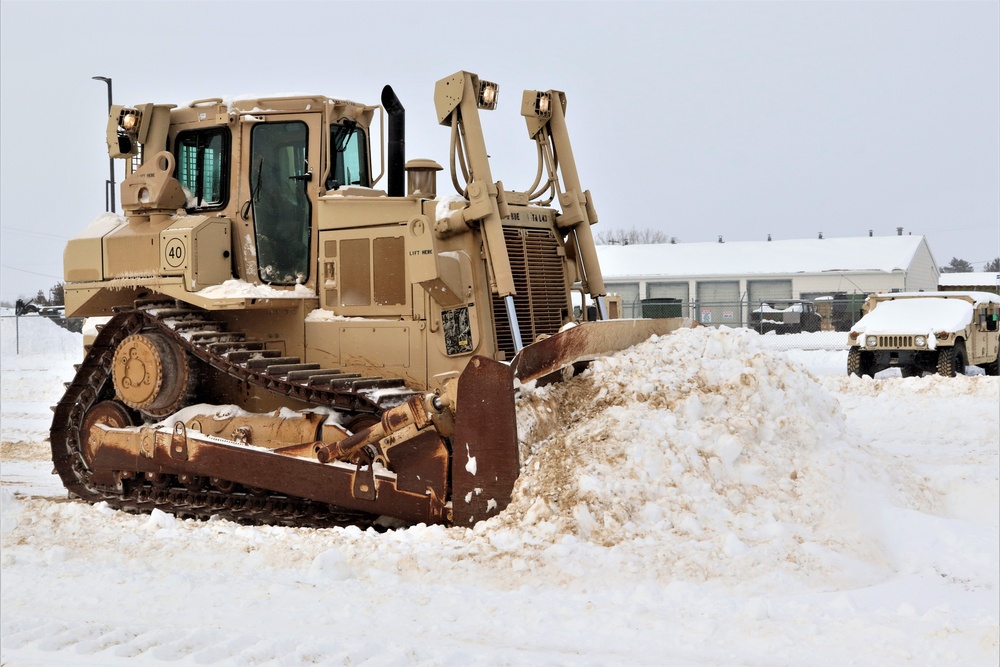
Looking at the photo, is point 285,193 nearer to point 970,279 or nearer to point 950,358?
point 950,358

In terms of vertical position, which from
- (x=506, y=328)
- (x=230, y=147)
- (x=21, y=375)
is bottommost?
(x=21, y=375)

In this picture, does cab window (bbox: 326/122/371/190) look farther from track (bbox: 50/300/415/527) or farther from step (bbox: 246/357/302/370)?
track (bbox: 50/300/415/527)

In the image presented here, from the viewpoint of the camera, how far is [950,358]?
17.4 metres

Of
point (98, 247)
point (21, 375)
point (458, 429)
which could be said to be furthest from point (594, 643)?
point (21, 375)

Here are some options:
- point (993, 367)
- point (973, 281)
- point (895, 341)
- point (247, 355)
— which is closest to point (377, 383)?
point (247, 355)

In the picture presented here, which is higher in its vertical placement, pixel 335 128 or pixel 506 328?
pixel 335 128

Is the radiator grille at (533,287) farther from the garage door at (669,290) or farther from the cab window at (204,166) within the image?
the garage door at (669,290)

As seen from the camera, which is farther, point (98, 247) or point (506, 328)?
point (98, 247)

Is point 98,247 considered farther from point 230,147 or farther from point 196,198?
point 230,147

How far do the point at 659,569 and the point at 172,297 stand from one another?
5219 mm

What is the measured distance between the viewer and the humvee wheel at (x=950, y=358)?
56.7ft

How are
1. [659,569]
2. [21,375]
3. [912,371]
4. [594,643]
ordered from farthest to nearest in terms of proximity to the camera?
[21,375] → [912,371] → [659,569] → [594,643]

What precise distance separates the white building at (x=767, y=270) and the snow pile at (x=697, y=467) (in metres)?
30.6

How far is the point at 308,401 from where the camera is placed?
7848 millimetres
